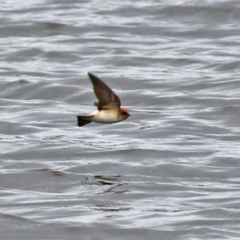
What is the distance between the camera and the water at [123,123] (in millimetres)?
10320

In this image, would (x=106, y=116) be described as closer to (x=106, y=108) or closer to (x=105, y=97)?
(x=106, y=108)

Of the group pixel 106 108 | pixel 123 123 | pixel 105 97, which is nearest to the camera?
pixel 105 97

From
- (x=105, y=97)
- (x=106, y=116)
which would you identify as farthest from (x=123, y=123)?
(x=105, y=97)

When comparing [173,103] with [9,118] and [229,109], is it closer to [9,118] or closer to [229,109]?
[229,109]


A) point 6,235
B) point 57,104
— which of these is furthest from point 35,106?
point 6,235

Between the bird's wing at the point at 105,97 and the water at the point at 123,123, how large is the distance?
3.03 feet

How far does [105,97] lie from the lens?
34.9ft

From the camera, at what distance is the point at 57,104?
15992mm

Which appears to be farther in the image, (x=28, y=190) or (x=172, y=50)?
(x=172, y=50)

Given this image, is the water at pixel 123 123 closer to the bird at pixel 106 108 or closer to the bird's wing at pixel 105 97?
the bird at pixel 106 108

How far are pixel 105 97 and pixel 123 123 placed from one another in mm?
4293

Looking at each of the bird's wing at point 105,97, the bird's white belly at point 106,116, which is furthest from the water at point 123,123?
the bird's wing at point 105,97

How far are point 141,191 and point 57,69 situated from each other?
6976mm

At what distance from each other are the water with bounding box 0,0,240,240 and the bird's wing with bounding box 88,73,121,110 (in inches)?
36.3
